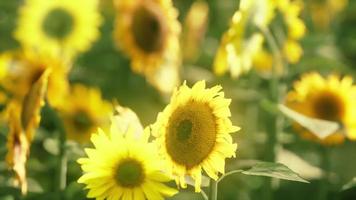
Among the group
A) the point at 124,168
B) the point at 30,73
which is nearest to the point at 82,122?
the point at 30,73

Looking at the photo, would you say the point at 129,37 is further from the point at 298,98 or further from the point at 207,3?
the point at 207,3

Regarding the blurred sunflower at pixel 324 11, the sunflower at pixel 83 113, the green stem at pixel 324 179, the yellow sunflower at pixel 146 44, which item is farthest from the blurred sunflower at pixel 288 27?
the blurred sunflower at pixel 324 11

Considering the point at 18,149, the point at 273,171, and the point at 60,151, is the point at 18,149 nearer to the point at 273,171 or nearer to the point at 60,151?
the point at 60,151

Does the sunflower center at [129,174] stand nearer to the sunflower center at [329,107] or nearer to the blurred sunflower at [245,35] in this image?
the blurred sunflower at [245,35]

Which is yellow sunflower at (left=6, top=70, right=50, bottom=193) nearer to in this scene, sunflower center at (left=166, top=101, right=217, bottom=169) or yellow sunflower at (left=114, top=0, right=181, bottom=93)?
sunflower center at (left=166, top=101, right=217, bottom=169)

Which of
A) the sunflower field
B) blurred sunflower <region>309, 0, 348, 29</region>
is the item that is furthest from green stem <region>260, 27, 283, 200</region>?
blurred sunflower <region>309, 0, 348, 29</region>

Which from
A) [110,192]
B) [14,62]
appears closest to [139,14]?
[14,62]
